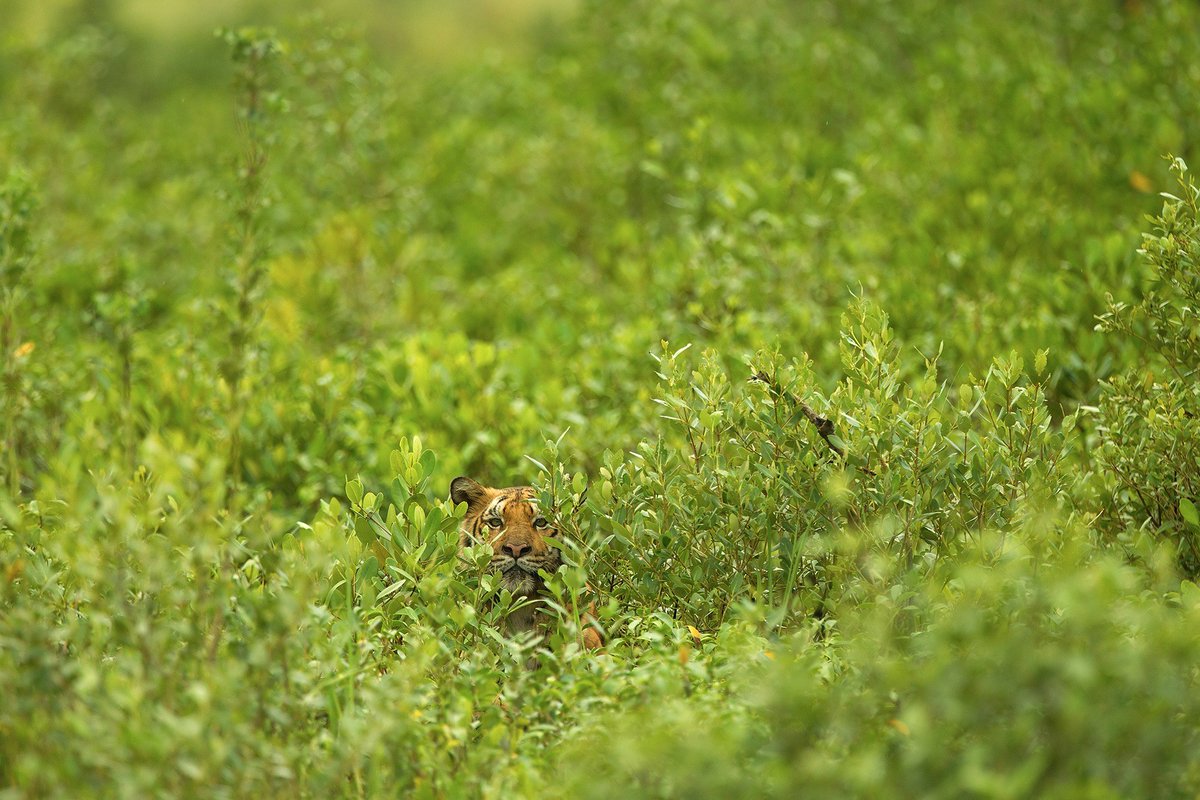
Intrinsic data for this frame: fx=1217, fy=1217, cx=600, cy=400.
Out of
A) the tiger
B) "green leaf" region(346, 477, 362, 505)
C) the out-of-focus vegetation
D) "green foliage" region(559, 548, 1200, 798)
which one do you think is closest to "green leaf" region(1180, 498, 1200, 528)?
the out-of-focus vegetation

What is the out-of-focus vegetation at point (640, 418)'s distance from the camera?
2.92m

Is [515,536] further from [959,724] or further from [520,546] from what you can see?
[959,724]

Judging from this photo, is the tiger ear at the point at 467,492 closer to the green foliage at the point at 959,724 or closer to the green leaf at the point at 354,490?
the green leaf at the point at 354,490

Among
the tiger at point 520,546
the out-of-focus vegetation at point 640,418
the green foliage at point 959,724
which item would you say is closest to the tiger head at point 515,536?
the tiger at point 520,546

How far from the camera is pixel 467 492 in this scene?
459 cm

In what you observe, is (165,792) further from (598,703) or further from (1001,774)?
(1001,774)

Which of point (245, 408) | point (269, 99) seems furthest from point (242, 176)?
point (245, 408)

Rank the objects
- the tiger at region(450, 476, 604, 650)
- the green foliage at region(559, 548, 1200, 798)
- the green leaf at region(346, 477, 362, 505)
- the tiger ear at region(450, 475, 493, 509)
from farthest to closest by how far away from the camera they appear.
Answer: the tiger ear at region(450, 475, 493, 509)
the tiger at region(450, 476, 604, 650)
the green leaf at region(346, 477, 362, 505)
the green foliage at region(559, 548, 1200, 798)

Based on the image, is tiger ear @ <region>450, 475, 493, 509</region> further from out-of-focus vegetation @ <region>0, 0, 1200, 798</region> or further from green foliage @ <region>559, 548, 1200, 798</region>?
green foliage @ <region>559, 548, 1200, 798</region>

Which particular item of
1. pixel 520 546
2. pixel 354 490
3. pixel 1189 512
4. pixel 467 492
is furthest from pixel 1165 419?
pixel 354 490

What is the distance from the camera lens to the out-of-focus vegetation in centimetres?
292

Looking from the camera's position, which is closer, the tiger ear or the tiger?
the tiger

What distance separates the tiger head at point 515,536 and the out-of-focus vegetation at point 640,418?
14 cm

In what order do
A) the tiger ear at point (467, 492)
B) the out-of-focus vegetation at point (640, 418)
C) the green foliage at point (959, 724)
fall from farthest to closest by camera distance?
the tiger ear at point (467, 492)
the out-of-focus vegetation at point (640, 418)
the green foliage at point (959, 724)
